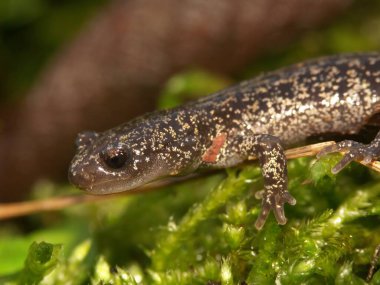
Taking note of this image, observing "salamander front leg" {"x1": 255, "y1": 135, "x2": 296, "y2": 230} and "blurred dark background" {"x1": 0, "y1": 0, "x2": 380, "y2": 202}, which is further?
"blurred dark background" {"x1": 0, "y1": 0, "x2": 380, "y2": 202}

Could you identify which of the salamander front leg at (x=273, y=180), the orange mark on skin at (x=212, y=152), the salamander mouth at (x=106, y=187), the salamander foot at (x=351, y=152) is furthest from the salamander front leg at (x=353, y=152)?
the salamander mouth at (x=106, y=187)

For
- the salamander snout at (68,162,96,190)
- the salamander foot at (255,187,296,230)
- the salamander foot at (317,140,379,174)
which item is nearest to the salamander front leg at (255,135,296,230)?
the salamander foot at (255,187,296,230)

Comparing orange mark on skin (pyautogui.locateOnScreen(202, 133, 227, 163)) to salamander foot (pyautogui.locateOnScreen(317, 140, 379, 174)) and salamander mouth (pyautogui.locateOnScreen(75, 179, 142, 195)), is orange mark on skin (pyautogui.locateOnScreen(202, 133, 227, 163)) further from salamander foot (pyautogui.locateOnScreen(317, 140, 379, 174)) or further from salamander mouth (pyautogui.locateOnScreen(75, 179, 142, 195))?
salamander foot (pyautogui.locateOnScreen(317, 140, 379, 174))

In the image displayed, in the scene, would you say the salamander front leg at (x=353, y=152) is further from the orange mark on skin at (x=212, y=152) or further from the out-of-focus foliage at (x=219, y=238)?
the orange mark on skin at (x=212, y=152)

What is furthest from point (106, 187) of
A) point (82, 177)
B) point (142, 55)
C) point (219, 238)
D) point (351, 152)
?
point (142, 55)

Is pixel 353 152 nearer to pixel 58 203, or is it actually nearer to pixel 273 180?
pixel 273 180

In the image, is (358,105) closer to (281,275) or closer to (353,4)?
(281,275)

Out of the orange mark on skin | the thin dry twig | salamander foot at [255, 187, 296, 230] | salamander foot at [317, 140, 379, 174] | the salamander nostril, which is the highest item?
salamander foot at [317, 140, 379, 174]
